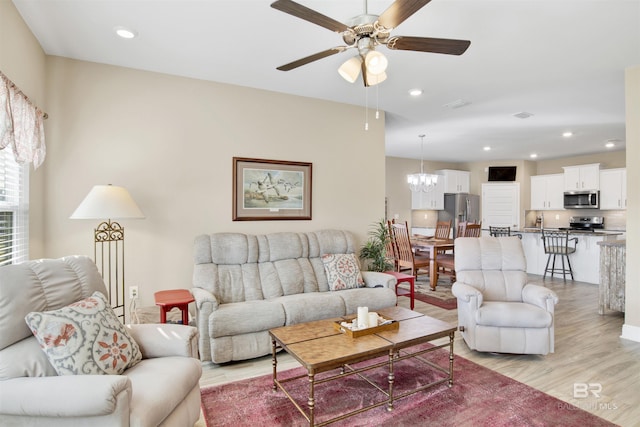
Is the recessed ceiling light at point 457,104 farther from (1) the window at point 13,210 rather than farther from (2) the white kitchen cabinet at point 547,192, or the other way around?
(2) the white kitchen cabinet at point 547,192

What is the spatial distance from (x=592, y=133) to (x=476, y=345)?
16.7ft

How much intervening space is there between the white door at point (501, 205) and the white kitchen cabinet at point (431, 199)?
1.26 meters

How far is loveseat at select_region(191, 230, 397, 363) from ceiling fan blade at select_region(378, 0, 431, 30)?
234 cm

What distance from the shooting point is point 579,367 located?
9.37ft

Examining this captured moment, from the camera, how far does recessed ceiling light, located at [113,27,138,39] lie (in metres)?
2.64

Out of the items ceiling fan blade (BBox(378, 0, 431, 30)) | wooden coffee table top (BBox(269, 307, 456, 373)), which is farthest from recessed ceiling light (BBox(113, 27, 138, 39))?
wooden coffee table top (BBox(269, 307, 456, 373))

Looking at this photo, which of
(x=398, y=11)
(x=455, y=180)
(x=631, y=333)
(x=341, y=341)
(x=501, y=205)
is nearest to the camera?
(x=398, y=11)

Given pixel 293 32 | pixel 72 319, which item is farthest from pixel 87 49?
pixel 72 319

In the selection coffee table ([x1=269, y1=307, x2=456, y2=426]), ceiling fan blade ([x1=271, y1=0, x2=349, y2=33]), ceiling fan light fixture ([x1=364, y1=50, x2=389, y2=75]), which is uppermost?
ceiling fan blade ([x1=271, y1=0, x2=349, y2=33])

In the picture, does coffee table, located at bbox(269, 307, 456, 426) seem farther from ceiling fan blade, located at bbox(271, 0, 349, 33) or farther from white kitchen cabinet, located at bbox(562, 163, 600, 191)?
white kitchen cabinet, located at bbox(562, 163, 600, 191)

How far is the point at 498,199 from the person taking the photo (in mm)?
8789

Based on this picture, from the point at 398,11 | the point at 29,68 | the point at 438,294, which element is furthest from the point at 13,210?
the point at 438,294

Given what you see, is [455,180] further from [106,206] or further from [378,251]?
[106,206]

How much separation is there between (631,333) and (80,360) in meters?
4.74
